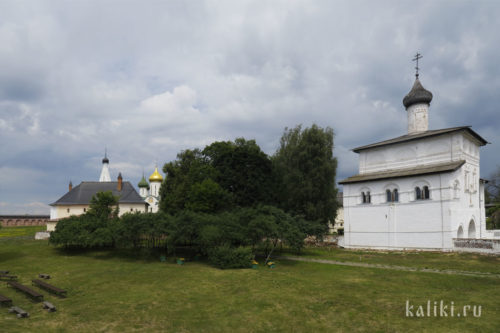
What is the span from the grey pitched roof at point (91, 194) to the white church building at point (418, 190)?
122 feet

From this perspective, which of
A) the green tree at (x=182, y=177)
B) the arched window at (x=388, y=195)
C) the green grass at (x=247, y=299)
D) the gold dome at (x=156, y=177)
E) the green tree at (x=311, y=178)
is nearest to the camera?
the green grass at (x=247, y=299)

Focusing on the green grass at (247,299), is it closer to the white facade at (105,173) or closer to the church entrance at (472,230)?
the church entrance at (472,230)

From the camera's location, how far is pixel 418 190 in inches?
1073

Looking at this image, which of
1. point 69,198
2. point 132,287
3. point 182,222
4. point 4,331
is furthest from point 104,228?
point 69,198

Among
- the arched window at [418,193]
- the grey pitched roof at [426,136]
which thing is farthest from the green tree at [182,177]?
the arched window at [418,193]

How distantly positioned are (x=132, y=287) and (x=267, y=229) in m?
8.93

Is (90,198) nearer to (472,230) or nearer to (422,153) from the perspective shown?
(422,153)

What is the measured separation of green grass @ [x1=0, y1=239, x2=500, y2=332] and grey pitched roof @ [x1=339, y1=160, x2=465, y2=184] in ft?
39.4

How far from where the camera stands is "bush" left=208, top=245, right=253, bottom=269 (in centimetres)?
1945

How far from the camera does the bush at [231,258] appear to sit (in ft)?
63.8

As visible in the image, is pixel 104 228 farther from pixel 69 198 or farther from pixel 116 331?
pixel 69 198

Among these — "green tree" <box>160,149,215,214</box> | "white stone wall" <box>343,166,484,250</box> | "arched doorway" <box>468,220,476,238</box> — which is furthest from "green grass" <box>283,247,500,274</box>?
"green tree" <box>160,149,215,214</box>

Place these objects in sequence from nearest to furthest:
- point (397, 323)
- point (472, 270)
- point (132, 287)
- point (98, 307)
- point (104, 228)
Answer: point (397, 323)
point (98, 307)
point (132, 287)
point (472, 270)
point (104, 228)

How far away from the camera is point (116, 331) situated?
30.5 ft
